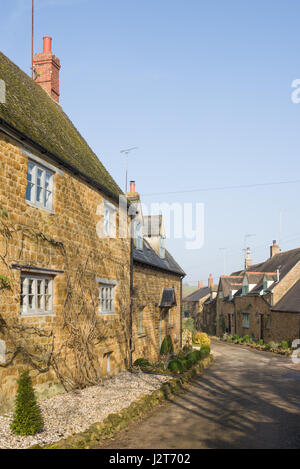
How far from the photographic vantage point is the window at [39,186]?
10.7 metres

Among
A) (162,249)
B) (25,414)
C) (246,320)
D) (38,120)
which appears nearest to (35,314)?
(25,414)

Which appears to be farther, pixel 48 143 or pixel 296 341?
pixel 296 341

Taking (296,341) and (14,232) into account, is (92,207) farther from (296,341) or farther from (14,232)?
(296,341)

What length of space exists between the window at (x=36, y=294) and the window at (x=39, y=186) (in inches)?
77.4

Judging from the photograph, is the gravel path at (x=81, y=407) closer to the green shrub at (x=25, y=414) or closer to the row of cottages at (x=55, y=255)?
the green shrub at (x=25, y=414)

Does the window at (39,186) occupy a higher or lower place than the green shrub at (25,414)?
higher

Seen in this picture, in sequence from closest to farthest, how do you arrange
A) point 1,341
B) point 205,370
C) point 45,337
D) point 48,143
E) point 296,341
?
point 1,341 → point 45,337 → point 48,143 → point 205,370 → point 296,341

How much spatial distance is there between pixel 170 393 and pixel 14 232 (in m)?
7.27

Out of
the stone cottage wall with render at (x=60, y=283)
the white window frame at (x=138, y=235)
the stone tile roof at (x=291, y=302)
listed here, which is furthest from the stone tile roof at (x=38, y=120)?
the stone tile roof at (x=291, y=302)

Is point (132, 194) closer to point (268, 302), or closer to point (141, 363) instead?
point (141, 363)

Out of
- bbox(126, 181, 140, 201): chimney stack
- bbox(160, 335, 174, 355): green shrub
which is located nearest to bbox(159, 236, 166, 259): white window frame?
bbox(126, 181, 140, 201): chimney stack

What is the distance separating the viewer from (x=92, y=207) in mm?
14320
